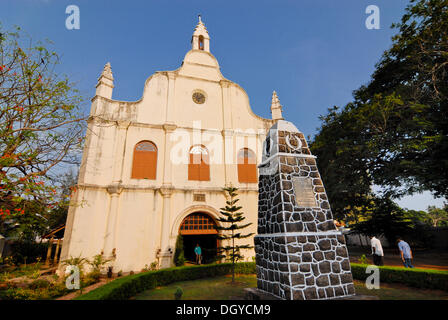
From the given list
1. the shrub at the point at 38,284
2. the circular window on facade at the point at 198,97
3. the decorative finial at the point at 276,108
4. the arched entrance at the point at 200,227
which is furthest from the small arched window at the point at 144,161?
the decorative finial at the point at 276,108

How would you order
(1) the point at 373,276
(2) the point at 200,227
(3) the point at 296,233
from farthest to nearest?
(2) the point at 200,227
(1) the point at 373,276
(3) the point at 296,233

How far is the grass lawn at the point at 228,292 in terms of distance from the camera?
7.14 metres

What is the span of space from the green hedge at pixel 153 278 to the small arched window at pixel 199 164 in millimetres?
5132

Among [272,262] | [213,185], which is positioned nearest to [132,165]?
[213,185]

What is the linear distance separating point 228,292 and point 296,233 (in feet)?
14.5

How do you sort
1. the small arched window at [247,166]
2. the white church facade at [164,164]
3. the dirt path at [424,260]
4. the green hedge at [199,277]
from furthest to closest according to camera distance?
1. the small arched window at [247,166]
2. the white church facade at [164,164]
3. the dirt path at [424,260]
4. the green hedge at [199,277]

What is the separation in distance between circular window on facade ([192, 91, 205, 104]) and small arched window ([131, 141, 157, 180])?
440cm

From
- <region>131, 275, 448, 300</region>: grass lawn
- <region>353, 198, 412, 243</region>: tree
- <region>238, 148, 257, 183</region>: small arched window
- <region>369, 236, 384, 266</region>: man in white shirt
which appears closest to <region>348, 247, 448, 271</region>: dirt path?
<region>353, 198, 412, 243</region>: tree

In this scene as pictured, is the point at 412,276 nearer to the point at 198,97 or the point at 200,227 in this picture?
the point at 200,227

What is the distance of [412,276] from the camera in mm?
8281

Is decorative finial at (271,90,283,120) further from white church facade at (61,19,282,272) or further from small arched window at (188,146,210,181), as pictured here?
small arched window at (188,146,210,181)

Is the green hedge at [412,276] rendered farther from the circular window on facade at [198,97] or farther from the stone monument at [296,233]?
the circular window on facade at [198,97]

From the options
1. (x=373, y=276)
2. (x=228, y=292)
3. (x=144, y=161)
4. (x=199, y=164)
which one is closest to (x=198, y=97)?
(x=199, y=164)

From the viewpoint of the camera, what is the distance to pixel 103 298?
5.70 metres
